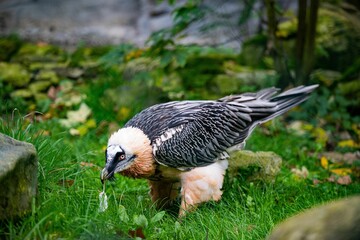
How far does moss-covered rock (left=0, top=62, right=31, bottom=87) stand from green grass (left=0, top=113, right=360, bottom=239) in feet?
9.96

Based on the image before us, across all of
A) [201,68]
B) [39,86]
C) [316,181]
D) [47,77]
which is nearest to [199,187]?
[316,181]

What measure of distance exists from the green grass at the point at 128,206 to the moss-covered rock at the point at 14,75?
3036mm

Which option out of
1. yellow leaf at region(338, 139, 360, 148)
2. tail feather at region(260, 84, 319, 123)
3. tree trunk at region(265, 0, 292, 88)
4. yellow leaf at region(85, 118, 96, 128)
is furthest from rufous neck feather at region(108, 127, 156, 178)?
tree trunk at region(265, 0, 292, 88)

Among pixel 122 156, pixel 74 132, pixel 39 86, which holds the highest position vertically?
pixel 122 156

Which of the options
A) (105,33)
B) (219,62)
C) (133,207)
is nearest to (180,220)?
(133,207)

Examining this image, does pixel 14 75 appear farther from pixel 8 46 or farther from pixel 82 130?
pixel 82 130

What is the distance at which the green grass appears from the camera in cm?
347

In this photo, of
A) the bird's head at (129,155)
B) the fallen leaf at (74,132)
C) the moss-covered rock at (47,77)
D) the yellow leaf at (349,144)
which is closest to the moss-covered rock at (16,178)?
the bird's head at (129,155)

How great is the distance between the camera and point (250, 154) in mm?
5297

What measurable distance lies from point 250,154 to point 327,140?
7.32 feet

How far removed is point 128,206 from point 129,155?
365 millimetres

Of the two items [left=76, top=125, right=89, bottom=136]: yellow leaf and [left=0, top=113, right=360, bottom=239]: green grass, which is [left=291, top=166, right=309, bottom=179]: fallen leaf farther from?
[left=76, top=125, right=89, bottom=136]: yellow leaf

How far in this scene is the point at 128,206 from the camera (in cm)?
441

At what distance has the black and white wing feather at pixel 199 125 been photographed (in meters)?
4.61
